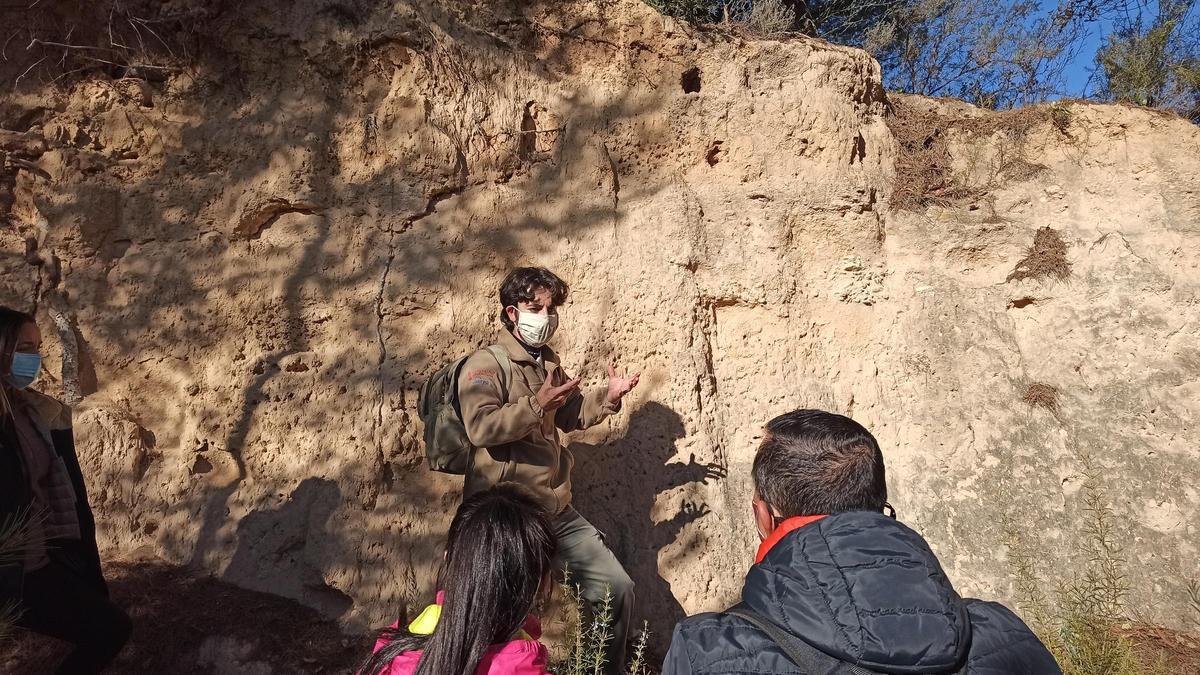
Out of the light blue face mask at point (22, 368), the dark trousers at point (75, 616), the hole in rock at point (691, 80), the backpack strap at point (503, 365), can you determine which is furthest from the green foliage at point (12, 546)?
the hole in rock at point (691, 80)

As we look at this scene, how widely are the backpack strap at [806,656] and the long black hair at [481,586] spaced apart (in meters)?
0.61

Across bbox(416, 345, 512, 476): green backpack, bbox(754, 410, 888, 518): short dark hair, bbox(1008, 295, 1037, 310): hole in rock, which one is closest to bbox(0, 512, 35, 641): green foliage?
bbox(416, 345, 512, 476): green backpack

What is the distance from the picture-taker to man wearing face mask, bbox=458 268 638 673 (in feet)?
10.6

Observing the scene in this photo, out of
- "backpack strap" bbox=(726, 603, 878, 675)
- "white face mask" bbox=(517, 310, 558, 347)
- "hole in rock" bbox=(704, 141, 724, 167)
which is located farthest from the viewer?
"hole in rock" bbox=(704, 141, 724, 167)

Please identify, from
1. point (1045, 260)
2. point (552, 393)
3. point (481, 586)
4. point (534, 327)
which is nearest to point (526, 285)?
point (534, 327)

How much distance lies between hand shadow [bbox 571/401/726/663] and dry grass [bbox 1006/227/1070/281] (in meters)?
2.47

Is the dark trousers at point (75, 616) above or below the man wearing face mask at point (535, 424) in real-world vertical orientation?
below

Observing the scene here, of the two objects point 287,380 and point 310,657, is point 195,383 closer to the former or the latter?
point 287,380

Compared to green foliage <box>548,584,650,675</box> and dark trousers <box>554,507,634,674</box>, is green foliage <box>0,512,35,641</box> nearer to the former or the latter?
green foliage <box>548,584,650,675</box>

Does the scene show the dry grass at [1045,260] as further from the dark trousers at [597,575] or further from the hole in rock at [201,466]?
the hole in rock at [201,466]

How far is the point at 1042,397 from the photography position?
190 inches

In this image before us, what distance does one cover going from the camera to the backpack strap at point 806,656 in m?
1.40

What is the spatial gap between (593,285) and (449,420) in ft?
5.71

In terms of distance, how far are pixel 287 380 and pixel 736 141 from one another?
3.27 m
